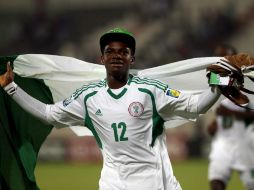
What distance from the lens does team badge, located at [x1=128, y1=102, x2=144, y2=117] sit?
17.0ft

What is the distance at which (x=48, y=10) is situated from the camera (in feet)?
84.3

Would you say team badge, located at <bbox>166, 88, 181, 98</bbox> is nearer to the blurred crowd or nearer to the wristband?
the wristband

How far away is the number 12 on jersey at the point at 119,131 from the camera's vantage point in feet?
17.1

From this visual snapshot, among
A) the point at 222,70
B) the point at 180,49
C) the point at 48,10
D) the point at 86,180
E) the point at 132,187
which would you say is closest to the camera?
the point at 222,70

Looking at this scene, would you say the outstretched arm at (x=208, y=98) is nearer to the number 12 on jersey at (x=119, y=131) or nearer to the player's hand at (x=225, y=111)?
the number 12 on jersey at (x=119, y=131)

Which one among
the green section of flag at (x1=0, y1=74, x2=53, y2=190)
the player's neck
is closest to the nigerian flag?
the green section of flag at (x1=0, y1=74, x2=53, y2=190)

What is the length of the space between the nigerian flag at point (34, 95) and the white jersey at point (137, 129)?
1.01m

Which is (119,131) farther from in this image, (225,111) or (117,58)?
(225,111)

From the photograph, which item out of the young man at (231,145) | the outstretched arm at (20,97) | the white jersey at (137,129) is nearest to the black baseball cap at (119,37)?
the white jersey at (137,129)

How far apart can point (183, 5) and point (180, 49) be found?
188 cm

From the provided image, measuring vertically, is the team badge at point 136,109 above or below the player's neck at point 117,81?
below

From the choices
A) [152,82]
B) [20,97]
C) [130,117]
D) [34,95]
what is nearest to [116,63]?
[152,82]

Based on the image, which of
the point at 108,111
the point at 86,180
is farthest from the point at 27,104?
the point at 86,180

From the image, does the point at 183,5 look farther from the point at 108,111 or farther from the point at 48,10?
the point at 108,111
